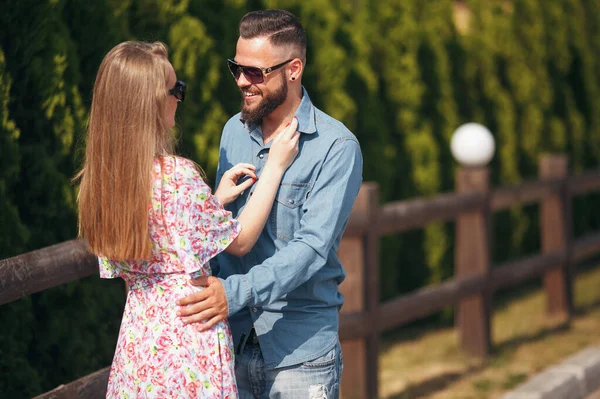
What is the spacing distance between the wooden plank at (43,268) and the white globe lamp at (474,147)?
411cm

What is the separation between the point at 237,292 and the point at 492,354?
450 centimetres

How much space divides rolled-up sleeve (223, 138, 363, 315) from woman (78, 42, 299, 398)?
140 mm

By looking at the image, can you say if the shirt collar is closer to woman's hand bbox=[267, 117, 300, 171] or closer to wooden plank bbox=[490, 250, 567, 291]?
woman's hand bbox=[267, 117, 300, 171]

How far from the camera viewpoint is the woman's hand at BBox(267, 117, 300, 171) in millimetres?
2887

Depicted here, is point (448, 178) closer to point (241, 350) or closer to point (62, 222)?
point (62, 222)

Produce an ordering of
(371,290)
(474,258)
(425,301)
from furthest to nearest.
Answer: (474,258)
(425,301)
(371,290)

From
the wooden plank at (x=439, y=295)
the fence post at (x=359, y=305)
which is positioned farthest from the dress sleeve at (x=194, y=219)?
the fence post at (x=359, y=305)

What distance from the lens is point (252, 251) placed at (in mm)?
3039

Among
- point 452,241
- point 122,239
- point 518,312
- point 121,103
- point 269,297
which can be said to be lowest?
point 518,312

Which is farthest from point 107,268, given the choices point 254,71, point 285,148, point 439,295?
point 439,295

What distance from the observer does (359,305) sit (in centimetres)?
536

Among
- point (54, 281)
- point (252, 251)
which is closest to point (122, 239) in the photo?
point (252, 251)

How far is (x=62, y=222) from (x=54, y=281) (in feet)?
2.86

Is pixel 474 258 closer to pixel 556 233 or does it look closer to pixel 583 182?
pixel 556 233
